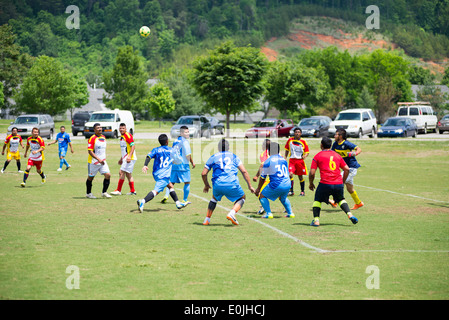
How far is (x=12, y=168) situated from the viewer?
1007 inches

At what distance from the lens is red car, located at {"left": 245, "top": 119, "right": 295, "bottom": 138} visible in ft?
145

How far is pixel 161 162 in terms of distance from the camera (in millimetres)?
13805

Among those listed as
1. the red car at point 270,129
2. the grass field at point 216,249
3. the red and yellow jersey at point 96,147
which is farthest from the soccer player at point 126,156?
the red car at point 270,129

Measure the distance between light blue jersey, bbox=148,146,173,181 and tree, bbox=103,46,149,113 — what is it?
85.3 meters

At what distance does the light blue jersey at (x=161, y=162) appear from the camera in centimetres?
1374

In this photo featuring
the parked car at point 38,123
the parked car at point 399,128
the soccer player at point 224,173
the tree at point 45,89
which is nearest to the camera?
the soccer player at point 224,173

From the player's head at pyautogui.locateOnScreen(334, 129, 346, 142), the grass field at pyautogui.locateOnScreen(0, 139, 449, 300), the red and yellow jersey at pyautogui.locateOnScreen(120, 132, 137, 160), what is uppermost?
the player's head at pyautogui.locateOnScreen(334, 129, 346, 142)

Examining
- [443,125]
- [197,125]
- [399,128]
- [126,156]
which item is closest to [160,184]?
[126,156]

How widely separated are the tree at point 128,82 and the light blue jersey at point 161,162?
85316mm

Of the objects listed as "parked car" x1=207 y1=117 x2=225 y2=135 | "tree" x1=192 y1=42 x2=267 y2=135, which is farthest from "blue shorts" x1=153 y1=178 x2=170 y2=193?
"parked car" x1=207 y1=117 x2=225 y2=135

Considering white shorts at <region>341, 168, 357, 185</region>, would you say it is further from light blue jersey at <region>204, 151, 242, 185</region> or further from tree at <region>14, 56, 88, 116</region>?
tree at <region>14, 56, 88, 116</region>

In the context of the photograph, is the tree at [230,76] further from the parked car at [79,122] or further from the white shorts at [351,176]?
the white shorts at [351,176]

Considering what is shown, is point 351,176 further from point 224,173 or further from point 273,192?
point 224,173
